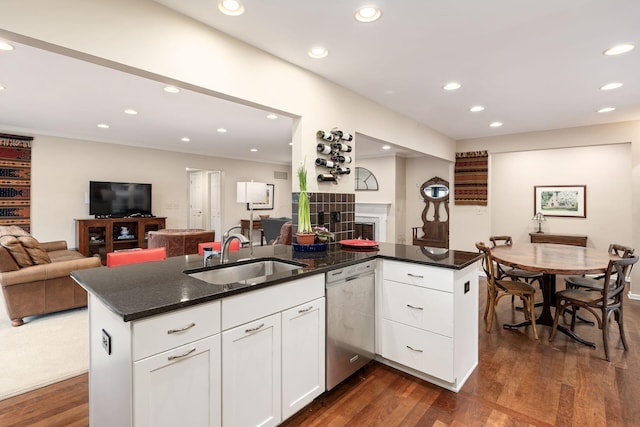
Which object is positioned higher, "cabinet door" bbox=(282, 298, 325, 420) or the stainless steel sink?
the stainless steel sink

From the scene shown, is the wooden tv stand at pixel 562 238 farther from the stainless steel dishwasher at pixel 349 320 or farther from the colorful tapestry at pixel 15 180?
the colorful tapestry at pixel 15 180

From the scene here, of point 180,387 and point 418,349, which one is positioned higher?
point 180,387

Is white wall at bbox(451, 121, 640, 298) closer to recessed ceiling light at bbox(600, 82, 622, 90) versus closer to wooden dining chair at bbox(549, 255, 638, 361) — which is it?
recessed ceiling light at bbox(600, 82, 622, 90)

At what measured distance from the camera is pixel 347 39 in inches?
86.1

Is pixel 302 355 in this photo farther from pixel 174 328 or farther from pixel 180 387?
pixel 174 328

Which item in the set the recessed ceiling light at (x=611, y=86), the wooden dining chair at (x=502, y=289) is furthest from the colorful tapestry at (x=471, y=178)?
the wooden dining chair at (x=502, y=289)

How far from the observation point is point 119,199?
6191 mm

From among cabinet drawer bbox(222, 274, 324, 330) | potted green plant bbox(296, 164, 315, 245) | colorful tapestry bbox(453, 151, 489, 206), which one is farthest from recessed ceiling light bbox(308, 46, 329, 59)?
colorful tapestry bbox(453, 151, 489, 206)

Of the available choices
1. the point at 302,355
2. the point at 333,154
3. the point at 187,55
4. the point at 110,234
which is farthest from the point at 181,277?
the point at 110,234

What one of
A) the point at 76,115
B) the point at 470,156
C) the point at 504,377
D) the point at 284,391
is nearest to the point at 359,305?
the point at 284,391

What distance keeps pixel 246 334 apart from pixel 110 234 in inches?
227

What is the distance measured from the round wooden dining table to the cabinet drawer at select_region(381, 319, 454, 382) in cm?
135

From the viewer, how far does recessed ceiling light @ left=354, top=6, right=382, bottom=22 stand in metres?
1.84

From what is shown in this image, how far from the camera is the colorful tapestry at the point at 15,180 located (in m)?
5.03
